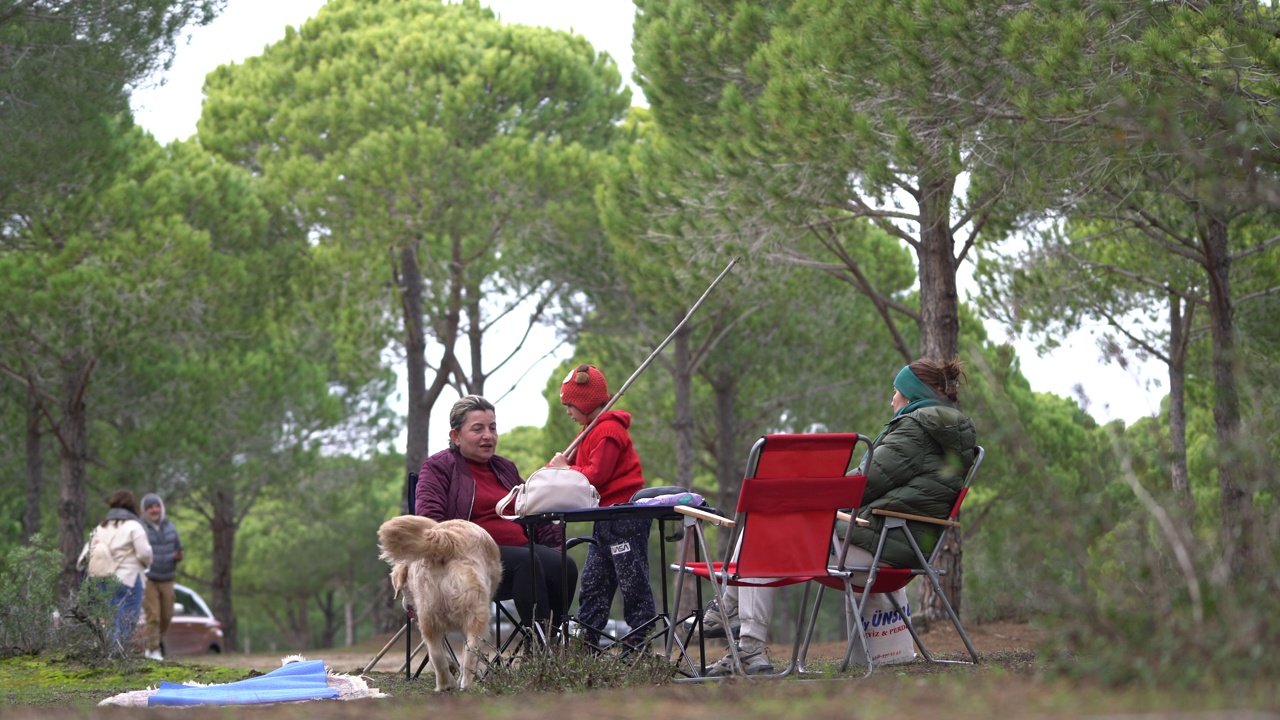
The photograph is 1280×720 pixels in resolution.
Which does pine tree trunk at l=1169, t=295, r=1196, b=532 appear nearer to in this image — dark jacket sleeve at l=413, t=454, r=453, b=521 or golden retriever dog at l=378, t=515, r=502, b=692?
dark jacket sleeve at l=413, t=454, r=453, b=521

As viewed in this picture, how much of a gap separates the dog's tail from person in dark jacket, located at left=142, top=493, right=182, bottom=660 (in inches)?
306

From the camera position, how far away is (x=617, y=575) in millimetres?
5453

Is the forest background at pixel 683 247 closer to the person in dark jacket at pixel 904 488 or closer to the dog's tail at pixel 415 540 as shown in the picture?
the person in dark jacket at pixel 904 488

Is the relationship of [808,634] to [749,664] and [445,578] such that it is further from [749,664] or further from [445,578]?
[445,578]

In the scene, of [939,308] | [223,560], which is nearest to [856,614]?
[939,308]

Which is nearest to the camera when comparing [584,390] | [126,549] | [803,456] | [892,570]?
[803,456]

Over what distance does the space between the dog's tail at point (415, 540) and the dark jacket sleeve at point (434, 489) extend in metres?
0.59

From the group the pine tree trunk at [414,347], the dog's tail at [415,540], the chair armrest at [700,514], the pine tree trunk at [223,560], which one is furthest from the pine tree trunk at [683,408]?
the dog's tail at [415,540]

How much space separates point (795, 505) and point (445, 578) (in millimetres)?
1324

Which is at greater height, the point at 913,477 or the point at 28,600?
the point at 913,477

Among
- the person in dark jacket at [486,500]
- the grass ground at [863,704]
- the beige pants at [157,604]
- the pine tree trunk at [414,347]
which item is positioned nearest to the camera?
the grass ground at [863,704]

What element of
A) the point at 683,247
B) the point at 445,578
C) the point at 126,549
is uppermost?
the point at 683,247

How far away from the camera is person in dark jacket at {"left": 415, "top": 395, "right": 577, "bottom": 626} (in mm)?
5523

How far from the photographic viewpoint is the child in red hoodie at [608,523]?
17.6 feet
